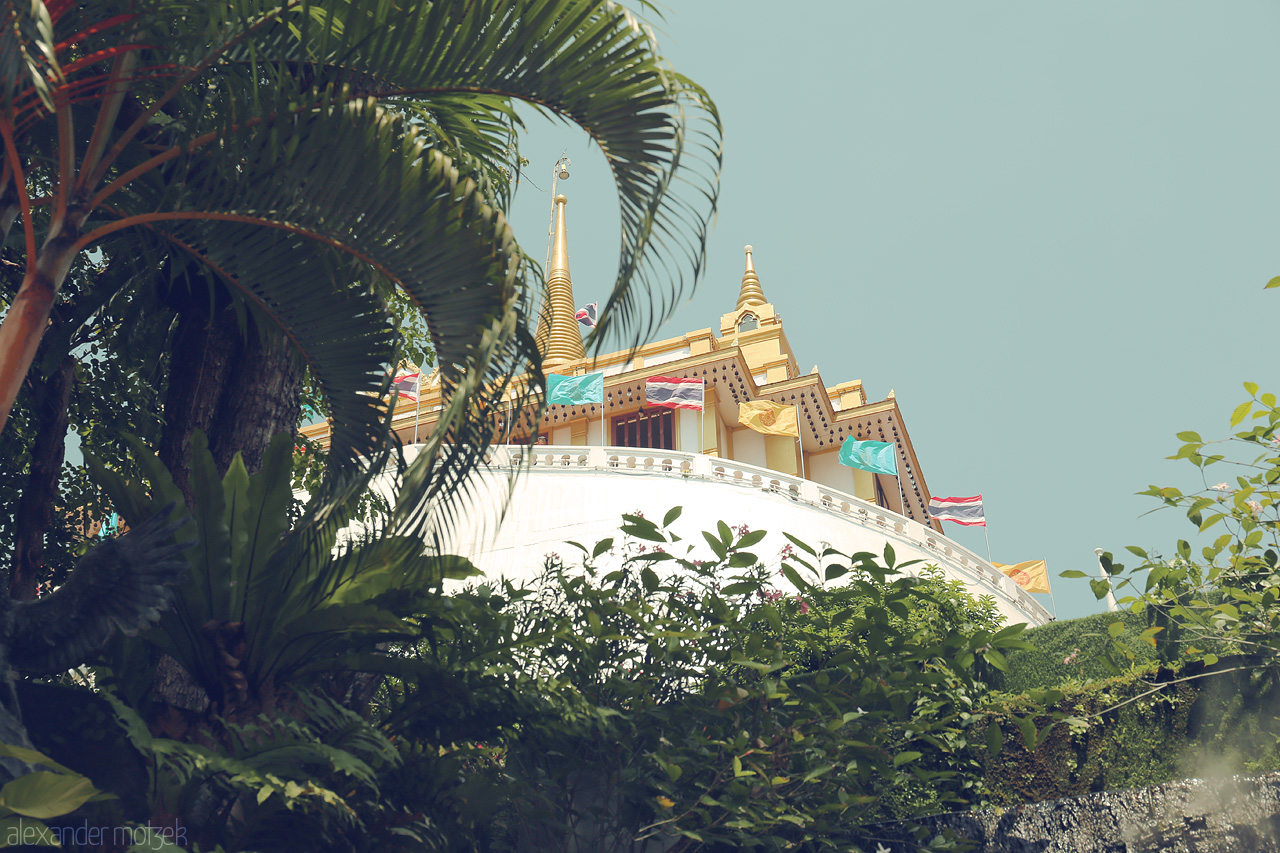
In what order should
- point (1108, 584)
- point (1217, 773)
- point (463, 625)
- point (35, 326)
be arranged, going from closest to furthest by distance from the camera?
point (35, 326) → point (463, 625) → point (1108, 584) → point (1217, 773)

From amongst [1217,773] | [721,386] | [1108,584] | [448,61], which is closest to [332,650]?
[448,61]

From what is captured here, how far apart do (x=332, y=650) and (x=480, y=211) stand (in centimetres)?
177

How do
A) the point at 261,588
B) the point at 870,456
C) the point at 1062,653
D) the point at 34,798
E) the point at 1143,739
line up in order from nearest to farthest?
the point at 34,798 → the point at 261,588 → the point at 1143,739 → the point at 1062,653 → the point at 870,456

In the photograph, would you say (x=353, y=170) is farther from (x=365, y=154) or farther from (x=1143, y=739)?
(x=1143, y=739)

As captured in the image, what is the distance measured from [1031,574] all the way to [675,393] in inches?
412

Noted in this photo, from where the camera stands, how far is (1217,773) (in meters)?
6.07

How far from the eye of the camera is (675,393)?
73.0 ft

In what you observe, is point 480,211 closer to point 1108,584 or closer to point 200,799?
point 200,799

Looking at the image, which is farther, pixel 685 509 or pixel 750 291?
pixel 750 291

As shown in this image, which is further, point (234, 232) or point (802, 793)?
point (802, 793)

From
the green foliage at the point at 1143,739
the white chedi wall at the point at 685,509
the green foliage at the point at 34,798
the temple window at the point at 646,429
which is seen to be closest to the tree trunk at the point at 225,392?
the green foliage at the point at 34,798

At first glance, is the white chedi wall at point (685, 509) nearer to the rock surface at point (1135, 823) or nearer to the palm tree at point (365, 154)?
the rock surface at point (1135, 823)

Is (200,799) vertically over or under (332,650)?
under

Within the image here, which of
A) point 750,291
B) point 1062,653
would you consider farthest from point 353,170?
point 750,291
